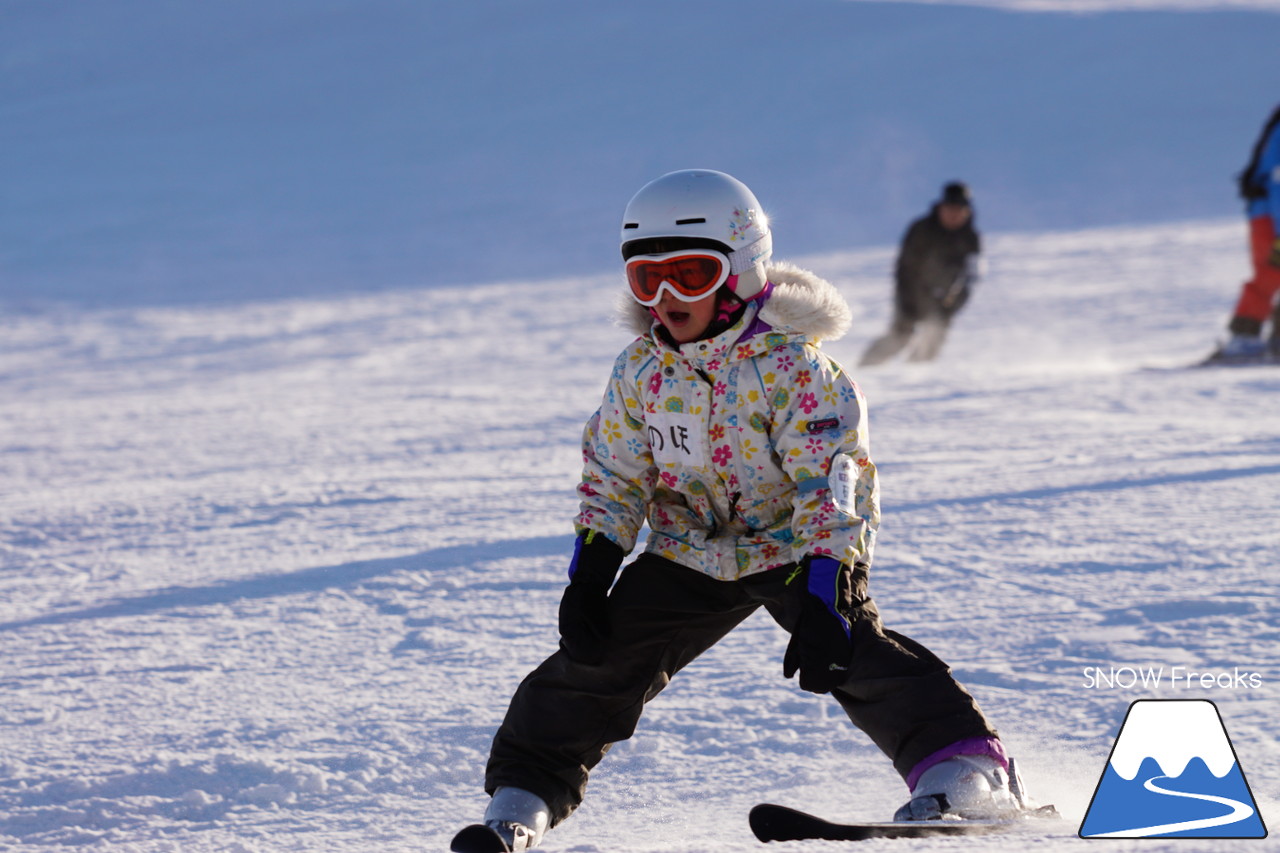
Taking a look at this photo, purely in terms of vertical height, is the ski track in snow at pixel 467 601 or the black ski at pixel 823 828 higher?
the ski track in snow at pixel 467 601

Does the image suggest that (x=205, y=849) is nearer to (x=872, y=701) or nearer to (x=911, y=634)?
(x=872, y=701)

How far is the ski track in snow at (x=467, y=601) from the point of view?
2707 mm

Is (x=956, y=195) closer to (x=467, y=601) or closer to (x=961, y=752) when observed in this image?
(x=467, y=601)

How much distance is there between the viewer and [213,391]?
8711mm

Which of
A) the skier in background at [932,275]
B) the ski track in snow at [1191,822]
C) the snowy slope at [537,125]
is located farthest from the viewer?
the snowy slope at [537,125]

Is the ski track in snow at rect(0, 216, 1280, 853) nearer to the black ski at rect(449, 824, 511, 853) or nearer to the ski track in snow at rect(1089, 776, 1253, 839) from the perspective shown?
the ski track in snow at rect(1089, 776, 1253, 839)

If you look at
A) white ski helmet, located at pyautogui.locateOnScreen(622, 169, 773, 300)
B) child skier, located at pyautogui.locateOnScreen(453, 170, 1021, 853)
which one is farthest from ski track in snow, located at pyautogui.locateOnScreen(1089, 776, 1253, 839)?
white ski helmet, located at pyautogui.locateOnScreen(622, 169, 773, 300)

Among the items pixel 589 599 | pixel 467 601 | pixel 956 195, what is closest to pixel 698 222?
pixel 589 599

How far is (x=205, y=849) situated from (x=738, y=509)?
1116mm

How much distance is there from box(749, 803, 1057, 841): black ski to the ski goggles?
2.85 feet

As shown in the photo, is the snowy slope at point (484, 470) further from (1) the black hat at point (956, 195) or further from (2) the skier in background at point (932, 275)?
(1) the black hat at point (956, 195)

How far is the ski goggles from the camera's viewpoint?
2436 mm

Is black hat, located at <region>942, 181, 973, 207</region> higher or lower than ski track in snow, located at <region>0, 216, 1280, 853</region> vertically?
higher

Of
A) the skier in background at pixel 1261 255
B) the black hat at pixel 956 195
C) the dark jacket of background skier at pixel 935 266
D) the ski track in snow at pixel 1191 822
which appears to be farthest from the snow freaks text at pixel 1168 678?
the dark jacket of background skier at pixel 935 266
